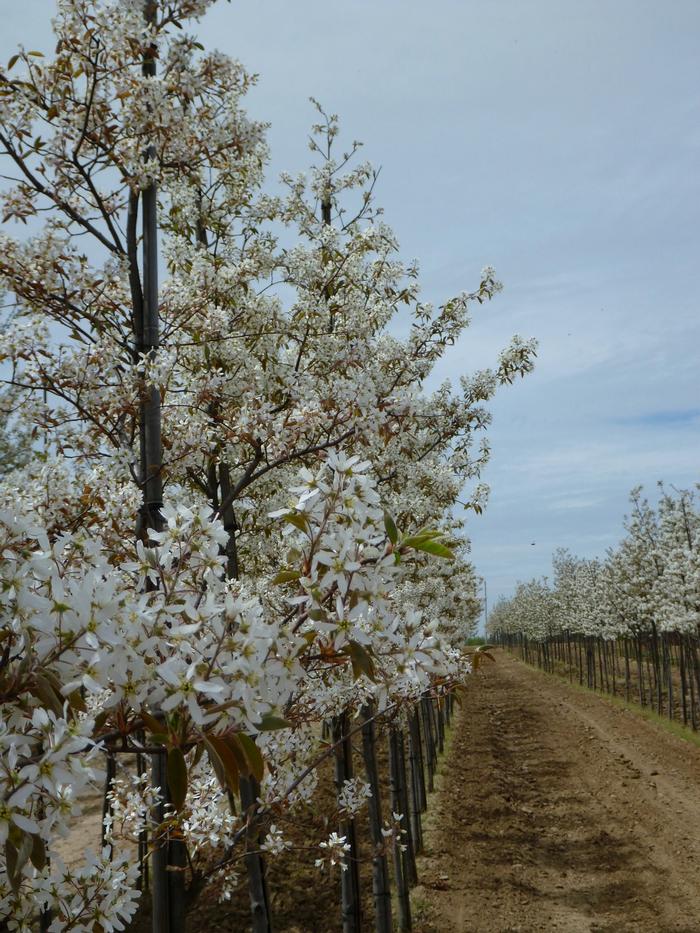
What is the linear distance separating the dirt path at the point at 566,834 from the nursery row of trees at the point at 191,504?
266 centimetres

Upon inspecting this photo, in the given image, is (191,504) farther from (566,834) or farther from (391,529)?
(566,834)

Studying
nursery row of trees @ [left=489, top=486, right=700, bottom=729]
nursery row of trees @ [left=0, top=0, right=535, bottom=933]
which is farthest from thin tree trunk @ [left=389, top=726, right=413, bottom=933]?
nursery row of trees @ [left=489, top=486, right=700, bottom=729]

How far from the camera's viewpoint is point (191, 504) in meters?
5.34

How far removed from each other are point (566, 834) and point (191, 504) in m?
11.3

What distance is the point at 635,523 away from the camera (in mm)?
26516

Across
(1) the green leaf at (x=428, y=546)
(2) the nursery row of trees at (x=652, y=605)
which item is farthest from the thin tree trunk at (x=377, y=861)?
(2) the nursery row of trees at (x=652, y=605)

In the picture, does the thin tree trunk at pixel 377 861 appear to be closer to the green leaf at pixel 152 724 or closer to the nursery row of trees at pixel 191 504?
the nursery row of trees at pixel 191 504

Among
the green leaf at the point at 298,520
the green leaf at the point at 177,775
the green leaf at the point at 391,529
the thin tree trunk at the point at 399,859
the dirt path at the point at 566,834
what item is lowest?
the dirt path at the point at 566,834

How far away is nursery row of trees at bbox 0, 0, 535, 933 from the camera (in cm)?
176

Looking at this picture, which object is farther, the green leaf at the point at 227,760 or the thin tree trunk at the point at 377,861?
the thin tree trunk at the point at 377,861

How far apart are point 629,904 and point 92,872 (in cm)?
1021

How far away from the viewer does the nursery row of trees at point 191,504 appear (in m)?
1.76

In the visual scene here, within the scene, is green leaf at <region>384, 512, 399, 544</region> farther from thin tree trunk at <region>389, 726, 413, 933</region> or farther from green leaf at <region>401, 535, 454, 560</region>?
thin tree trunk at <region>389, 726, 413, 933</region>

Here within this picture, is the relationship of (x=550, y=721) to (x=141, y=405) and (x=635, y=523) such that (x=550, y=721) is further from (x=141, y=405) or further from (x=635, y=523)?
(x=141, y=405)
